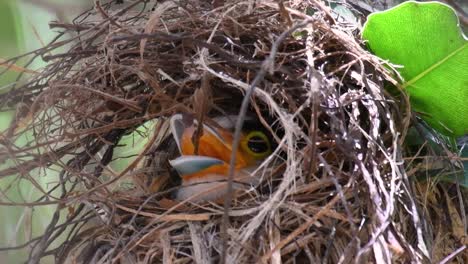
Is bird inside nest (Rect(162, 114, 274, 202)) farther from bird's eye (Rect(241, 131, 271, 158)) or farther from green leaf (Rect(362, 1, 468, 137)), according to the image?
green leaf (Rect(362, 1, 468, 137))

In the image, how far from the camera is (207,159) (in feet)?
3.78

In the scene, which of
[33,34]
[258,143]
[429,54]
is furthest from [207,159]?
[33,34]

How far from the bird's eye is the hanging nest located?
0.12ft

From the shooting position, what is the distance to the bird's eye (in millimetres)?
1242

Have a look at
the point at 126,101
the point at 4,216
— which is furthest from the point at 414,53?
the point at 4,216

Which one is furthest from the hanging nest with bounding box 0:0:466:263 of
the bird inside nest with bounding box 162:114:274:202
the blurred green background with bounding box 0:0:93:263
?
the blurred green background with bounding box 0:0:93:263

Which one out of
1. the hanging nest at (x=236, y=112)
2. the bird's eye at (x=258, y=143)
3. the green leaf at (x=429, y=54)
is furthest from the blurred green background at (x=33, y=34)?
the green leaf at (x=429, y=54)

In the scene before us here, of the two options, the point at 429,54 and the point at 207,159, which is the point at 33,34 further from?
the point at 429,54

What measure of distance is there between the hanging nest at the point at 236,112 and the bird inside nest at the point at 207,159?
0.03m

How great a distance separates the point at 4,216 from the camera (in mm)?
1674

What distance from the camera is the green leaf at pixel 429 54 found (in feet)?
3.38

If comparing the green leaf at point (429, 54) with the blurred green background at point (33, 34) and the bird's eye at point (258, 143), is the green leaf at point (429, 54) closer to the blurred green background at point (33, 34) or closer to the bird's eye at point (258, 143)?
the bird's eye at point (258, 143)

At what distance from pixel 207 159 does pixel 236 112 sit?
0.14m

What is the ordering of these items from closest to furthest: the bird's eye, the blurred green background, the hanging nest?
the hanging nest → the bird's eye → the blurred green background
